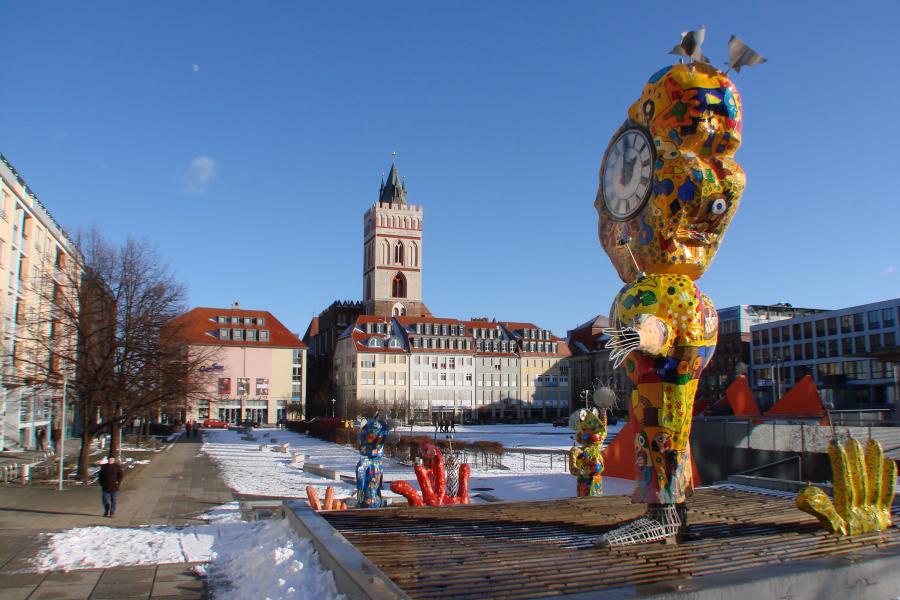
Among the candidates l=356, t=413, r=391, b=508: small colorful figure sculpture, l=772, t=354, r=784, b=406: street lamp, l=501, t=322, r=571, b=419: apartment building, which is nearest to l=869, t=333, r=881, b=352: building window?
l=772, t=354, r=784, b=406: street lamp

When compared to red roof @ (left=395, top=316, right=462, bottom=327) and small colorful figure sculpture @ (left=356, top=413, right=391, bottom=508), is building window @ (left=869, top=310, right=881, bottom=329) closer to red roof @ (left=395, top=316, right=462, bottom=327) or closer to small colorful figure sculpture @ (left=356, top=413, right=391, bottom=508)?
red roof @ (left=395, top=316, right=462, bottom=327)

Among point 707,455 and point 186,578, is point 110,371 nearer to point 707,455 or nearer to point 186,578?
point 186,578

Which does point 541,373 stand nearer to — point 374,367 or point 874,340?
point 374,367

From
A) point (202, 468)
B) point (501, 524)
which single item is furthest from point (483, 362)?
point (501, 524)

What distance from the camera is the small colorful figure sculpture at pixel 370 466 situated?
14.4 m

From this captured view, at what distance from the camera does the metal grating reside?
7.30m

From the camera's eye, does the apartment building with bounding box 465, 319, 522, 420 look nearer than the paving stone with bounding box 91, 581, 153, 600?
No

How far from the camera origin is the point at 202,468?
2919cm

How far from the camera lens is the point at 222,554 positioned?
1110 centimetres

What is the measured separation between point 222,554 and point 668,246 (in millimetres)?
7984

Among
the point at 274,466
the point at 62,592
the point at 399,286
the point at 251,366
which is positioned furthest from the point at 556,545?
the point at 399,286

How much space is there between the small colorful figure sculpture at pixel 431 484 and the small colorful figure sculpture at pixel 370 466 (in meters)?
0.62

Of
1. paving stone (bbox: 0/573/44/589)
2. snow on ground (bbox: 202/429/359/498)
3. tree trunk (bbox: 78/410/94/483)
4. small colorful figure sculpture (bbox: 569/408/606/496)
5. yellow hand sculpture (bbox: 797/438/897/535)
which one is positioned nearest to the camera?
yellow hand sculpture (bbox: 797/438/897/535)

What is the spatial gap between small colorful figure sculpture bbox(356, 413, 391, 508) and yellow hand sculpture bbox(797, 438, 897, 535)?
305 inches
